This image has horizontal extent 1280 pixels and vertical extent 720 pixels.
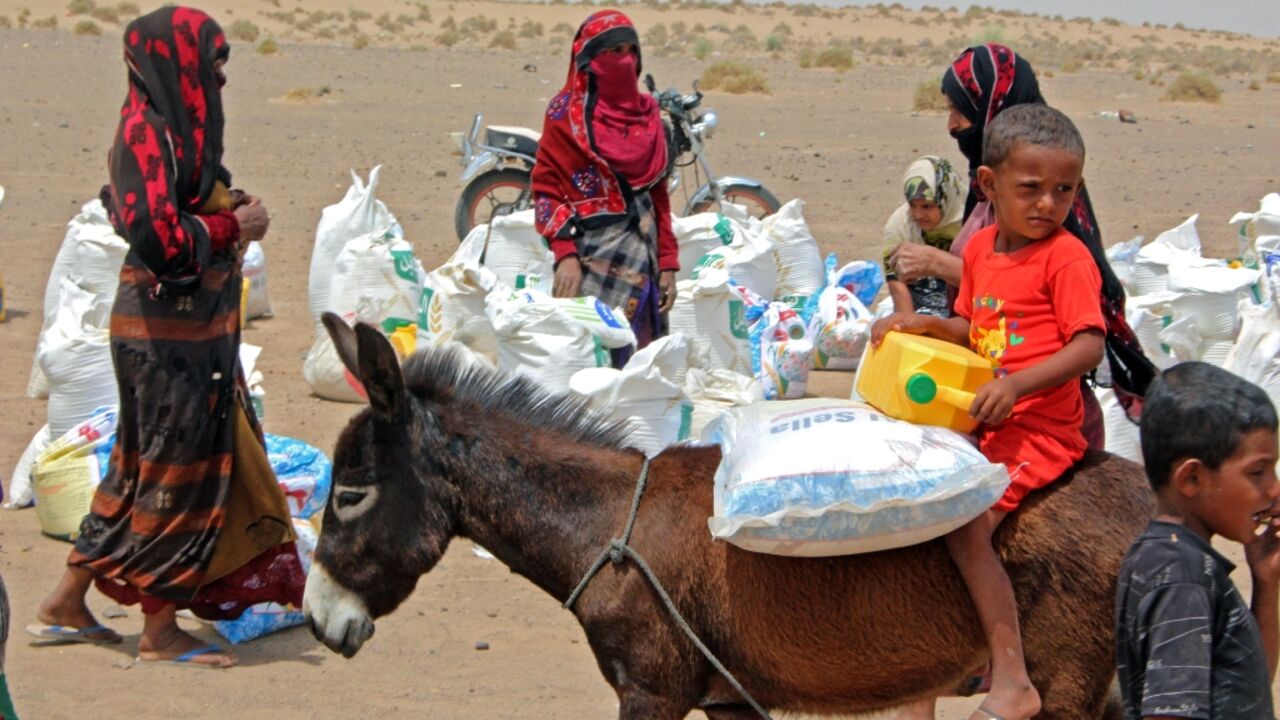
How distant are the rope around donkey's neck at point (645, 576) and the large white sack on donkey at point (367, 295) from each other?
4378 millimetres

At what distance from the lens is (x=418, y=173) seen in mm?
16406

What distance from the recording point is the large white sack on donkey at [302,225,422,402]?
7434mm

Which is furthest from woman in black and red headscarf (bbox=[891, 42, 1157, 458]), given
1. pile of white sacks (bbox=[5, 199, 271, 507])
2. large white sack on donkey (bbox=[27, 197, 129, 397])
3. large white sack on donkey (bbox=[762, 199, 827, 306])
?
large white sack on donkey (bbox=[27, 197, 129, 397])

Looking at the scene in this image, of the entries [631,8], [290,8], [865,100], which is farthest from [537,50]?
[631,8]

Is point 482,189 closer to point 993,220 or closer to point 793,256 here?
point 793,256

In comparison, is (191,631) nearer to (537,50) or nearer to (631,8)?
(537,50)

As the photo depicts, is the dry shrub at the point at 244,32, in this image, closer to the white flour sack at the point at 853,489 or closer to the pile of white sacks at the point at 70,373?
the pile of white sacks at the point at 70,373

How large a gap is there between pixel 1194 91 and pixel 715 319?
80.3 feet

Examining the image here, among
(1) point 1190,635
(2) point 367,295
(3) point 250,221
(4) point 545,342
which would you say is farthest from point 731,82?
(1) point 1190,635

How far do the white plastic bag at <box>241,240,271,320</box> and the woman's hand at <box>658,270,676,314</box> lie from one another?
365 centimetres

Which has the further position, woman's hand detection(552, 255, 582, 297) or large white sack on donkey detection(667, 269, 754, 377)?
large white sack on donkey detection(667, 269, 754, 377)

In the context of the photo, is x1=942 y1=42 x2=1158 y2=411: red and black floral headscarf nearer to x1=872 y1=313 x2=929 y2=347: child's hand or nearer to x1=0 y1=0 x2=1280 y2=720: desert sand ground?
x1=872 y1=313 x2=929 y2=347: child's hand

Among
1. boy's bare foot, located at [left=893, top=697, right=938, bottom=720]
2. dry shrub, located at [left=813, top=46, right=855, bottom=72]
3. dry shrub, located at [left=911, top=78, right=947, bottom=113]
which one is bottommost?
dry shrub, located at [left=813, top=46, right=855, bottom=72]

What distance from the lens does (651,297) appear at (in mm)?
5688
